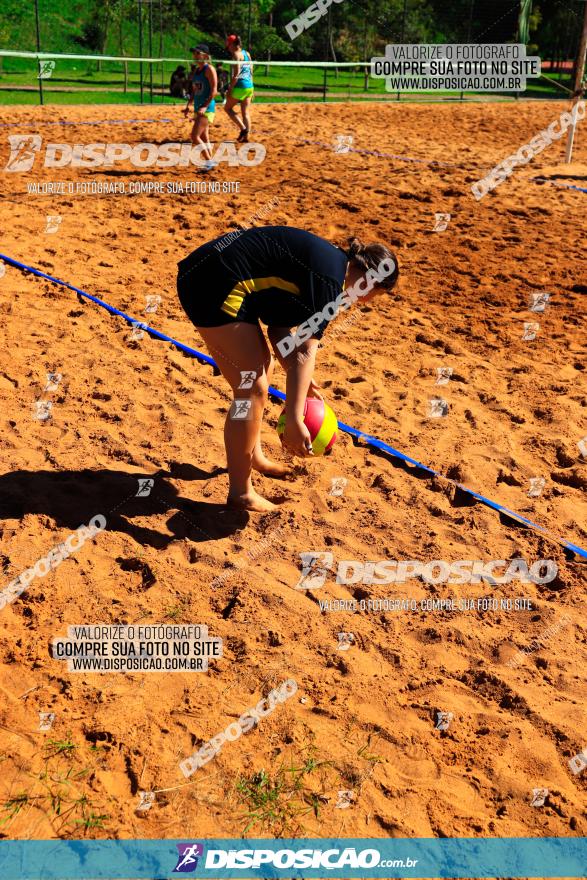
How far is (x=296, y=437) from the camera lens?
4.00 metres

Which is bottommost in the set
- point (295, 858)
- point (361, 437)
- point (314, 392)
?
point (295, 858)

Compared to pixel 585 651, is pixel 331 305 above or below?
above

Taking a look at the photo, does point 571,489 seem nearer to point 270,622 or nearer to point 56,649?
point 270,622

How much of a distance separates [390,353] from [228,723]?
4.14 m

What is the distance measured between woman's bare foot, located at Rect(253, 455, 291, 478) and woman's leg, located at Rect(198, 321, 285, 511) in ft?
1.27

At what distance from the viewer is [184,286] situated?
400 cm

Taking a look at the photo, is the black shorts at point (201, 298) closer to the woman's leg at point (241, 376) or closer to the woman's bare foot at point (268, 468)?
the woman's leg at point (241, 376)

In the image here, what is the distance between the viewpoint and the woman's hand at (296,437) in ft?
13.1

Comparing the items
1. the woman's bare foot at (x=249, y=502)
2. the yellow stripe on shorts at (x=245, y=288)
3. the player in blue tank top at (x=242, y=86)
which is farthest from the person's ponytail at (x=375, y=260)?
the player in blue tank top at (x=242, y=86)

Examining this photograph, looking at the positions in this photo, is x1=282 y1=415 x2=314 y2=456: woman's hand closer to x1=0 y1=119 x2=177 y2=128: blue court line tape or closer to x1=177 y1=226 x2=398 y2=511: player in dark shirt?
x1=177 y1=226 x2=398 y2=511: player in dark shirt

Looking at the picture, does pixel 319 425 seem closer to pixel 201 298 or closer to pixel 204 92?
pixel 201 298

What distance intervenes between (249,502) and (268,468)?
35 cm

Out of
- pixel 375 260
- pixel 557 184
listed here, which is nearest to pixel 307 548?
pixel 375 260

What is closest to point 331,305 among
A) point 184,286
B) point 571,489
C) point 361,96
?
point 184,286
